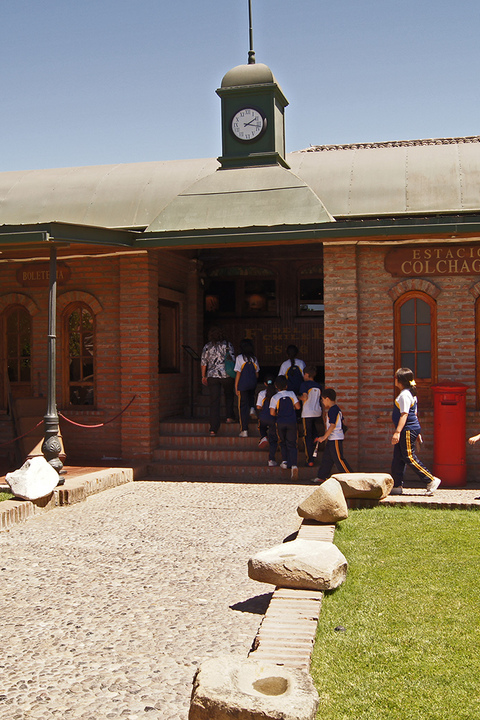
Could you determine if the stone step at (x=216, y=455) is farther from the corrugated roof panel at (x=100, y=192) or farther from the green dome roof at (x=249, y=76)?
the green dome roof at (x=249, y=76)

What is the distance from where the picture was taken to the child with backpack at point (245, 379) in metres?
12.0

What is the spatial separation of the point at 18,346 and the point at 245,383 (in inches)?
164

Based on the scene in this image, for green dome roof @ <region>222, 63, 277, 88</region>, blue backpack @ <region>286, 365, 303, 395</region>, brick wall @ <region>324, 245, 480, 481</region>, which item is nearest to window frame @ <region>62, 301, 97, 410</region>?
blue backpack @ <region>286, 365, 303, 395</region>

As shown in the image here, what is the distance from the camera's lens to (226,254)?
15484mm

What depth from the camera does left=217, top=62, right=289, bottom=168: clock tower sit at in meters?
13.2

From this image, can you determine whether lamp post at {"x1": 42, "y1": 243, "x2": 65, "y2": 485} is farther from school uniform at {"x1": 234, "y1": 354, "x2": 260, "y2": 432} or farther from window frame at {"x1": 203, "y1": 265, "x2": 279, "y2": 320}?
window frame at {"x1": 203, "y1": 265, "x2": 279, "y2": 320}

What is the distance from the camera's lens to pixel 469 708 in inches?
141

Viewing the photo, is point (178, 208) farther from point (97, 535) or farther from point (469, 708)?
point (469, 708)

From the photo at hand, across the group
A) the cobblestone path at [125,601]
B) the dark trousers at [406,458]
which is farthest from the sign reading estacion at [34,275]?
the dark trousers at [406,458]

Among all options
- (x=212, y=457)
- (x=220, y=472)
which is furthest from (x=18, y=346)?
(x=220, y=472)

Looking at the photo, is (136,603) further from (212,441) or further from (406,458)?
(212,441)

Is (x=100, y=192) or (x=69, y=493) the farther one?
(x=100, y=192)

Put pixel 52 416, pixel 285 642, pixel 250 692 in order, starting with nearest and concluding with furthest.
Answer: pixel 250 692, pixel 285 642, pixel 52 416

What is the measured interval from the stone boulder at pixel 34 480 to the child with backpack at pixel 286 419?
10.5 ft
